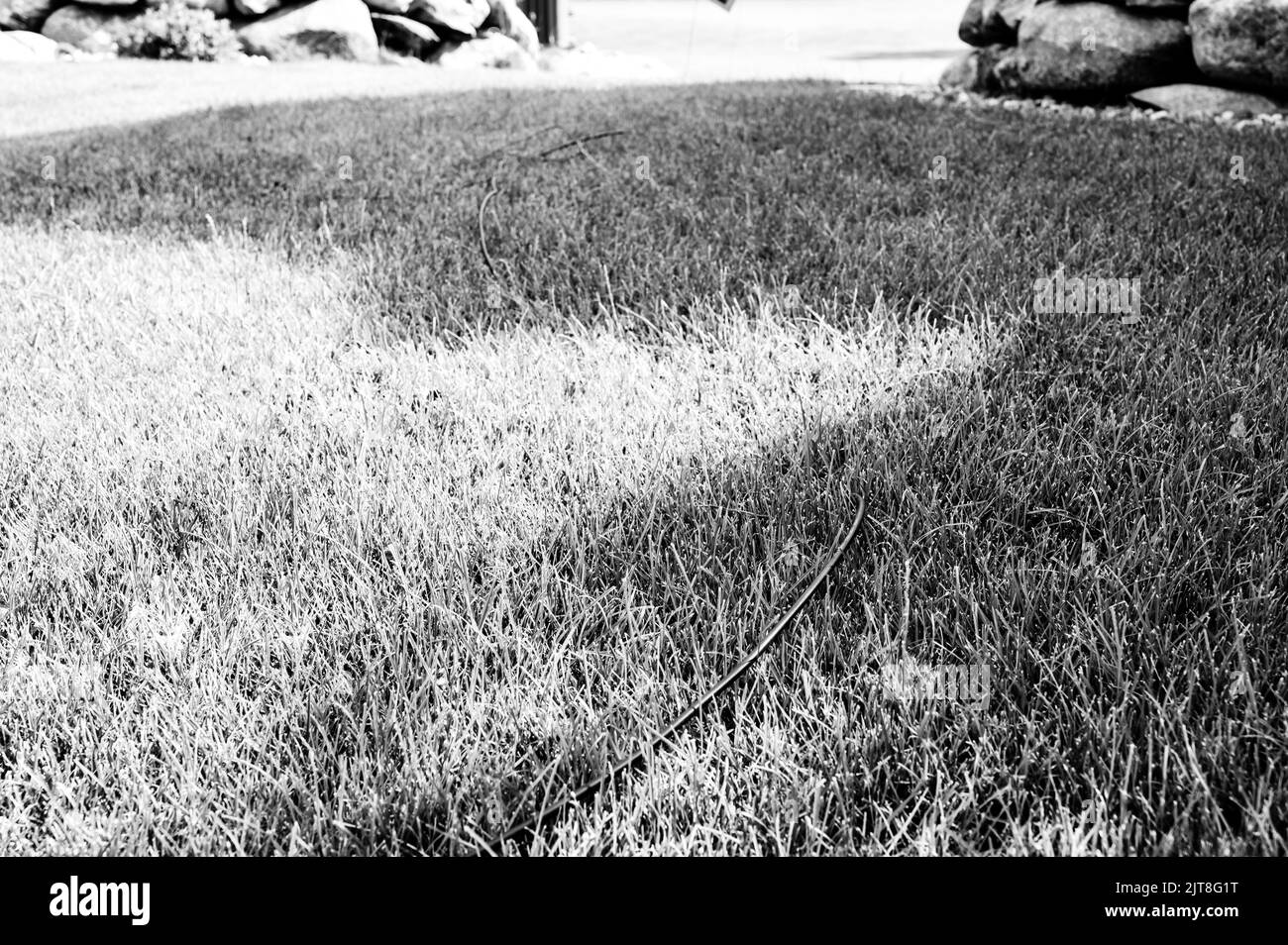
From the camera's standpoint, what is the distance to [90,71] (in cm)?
1166

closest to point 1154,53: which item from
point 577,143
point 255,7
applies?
point 577,143

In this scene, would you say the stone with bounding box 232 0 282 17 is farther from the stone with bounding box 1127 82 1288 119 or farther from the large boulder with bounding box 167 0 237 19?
the stone with bounding box 1127 82 1288 119

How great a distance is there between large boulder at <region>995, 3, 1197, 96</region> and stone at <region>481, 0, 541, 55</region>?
478 inches

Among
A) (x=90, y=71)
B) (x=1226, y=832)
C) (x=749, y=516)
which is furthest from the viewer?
(x=90, y=71)

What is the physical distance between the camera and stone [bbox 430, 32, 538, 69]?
1595cm

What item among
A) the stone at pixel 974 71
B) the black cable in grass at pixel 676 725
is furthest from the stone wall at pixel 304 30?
the black cable in grass at pixel 676 725

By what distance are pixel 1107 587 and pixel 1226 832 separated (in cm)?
48

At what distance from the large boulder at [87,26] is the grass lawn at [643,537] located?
14041mm

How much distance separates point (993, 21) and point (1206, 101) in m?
2.32

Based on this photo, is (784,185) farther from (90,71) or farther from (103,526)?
(90,71)

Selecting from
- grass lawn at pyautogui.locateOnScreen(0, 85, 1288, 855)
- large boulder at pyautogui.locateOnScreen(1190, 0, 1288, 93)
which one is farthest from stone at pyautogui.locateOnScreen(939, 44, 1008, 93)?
grass lawn at pyautogui.locateOnScreen(0, 85, 1288, 855)

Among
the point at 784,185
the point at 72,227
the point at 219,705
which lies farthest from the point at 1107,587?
the point at 72,227

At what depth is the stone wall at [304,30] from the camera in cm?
1448

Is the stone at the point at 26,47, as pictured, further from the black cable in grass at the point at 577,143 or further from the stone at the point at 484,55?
the black cable in grass at the point at 577,143
